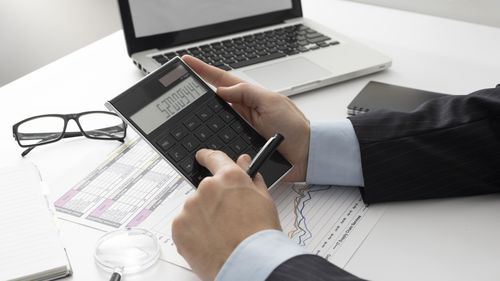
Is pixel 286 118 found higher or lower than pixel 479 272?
higher

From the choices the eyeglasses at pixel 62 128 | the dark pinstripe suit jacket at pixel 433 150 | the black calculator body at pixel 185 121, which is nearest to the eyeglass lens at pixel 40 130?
the eyeglasses at pixel 62 128

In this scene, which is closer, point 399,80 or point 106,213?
point 106,213

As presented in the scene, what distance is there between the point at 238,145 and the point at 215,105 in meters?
0.07

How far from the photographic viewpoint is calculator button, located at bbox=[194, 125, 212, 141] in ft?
2.39

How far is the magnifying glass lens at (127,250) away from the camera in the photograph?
0.64 meters

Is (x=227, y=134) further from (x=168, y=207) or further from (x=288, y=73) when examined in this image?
(x=288, y=73)

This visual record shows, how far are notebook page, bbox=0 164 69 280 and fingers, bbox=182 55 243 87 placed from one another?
0.25 metres

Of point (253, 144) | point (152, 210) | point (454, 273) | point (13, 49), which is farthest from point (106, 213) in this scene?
point (13, 49)

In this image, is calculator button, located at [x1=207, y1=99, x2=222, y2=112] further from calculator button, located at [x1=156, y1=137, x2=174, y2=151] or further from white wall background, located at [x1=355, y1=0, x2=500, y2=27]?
white wall background, located at [x1=355, y1=0, x2=500, y2=27]

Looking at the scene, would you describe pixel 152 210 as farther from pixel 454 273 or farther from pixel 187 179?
pixel 454 273

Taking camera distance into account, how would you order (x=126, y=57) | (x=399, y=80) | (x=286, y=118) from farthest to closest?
1. (x=126, y=57)
2. (x=399, y=80)
3. (x=286, y=118)

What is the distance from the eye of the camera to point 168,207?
0.74 m

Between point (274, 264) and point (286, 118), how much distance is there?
0.26 meters

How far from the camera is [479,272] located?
2.05 feet
